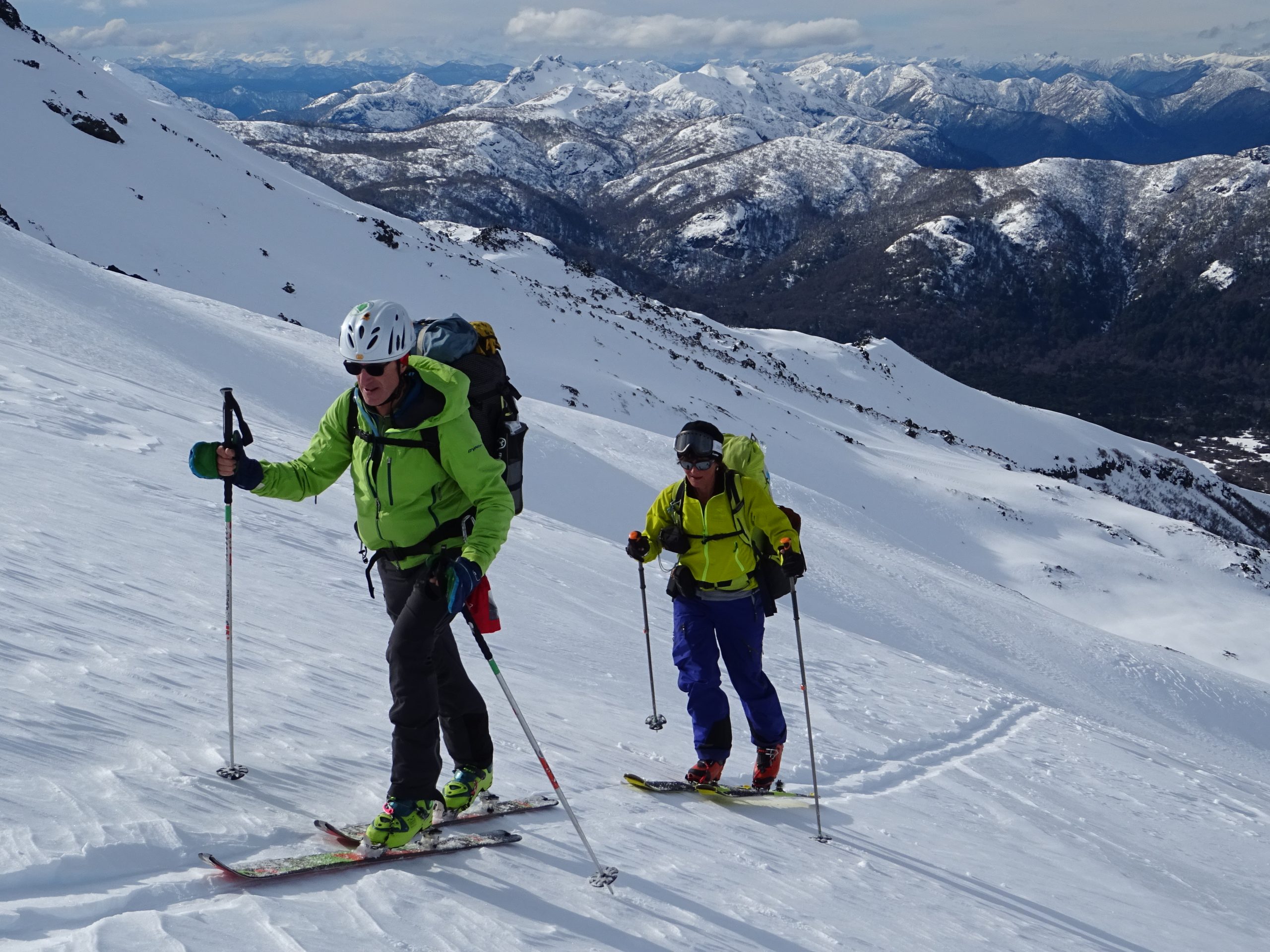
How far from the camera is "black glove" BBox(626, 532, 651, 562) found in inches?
268

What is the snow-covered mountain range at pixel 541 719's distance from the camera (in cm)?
420

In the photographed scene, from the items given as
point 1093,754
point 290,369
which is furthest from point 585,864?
point 290,369

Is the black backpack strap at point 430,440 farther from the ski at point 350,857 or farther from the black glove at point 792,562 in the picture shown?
the black glove at point 792,562

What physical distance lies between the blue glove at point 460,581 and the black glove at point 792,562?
286 cm

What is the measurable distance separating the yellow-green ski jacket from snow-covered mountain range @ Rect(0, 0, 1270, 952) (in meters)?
1.64

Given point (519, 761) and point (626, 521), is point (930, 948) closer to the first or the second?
point (519, 761)

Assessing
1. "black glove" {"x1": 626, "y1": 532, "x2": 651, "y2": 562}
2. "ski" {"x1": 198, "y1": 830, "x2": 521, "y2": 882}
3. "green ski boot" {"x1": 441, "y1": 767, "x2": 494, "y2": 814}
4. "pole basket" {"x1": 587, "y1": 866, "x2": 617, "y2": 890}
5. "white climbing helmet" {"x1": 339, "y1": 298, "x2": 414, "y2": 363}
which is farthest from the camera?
"black glove" {"x1": 626, "y1": 532, "x2": 651, "y2": 562}

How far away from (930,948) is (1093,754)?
7.35 m

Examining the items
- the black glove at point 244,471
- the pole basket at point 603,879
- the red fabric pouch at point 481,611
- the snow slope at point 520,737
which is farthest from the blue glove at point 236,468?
the pole basket at point 603,879

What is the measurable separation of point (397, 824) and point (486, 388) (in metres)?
2.33

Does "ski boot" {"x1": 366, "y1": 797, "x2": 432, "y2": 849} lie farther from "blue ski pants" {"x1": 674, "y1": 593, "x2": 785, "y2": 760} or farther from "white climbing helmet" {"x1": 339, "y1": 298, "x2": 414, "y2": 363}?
"blue ski pants" {"x1": 674, "y1": 593, "x2": 785, "y2": 760}

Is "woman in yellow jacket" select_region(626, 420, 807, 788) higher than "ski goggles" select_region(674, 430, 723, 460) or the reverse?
the reverse

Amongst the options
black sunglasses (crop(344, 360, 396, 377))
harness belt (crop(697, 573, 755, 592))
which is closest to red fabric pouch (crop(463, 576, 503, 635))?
black sunglasses (crop(344, 360, 396, 377))

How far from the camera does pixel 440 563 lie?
4332 mm
